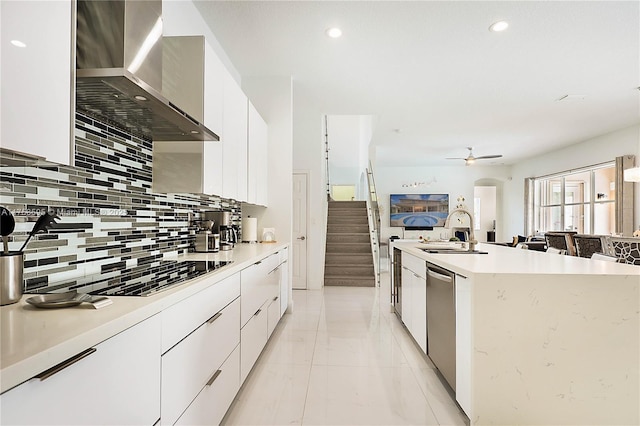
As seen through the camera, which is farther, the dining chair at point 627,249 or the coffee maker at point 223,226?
the dining chair at point 627,249

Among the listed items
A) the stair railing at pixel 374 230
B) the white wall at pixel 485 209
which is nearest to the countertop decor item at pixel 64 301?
the stair railing at pixel 374 230

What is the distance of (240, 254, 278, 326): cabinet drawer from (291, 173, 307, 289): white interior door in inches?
91.0

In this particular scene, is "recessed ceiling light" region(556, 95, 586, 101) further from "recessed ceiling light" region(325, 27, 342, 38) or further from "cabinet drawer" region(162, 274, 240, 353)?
"cabinet drawer" region(162, 274, 240, 353)

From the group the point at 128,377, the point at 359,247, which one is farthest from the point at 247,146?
the point at 359,247

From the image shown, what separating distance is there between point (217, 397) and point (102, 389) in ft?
3.17

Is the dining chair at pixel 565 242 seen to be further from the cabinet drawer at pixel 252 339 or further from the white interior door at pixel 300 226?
the cabinet drawer at pixel 252 339

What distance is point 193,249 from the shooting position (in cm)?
296

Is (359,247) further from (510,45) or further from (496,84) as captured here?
(510,45)

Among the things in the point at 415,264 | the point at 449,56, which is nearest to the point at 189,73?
the point at 415,264

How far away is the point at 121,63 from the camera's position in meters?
1.45

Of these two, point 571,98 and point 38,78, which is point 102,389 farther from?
point 571,98

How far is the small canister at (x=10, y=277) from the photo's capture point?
1.08 m

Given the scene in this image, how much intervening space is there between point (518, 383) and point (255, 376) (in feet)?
5.57

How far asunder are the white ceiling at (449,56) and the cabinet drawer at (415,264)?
2.16 m
